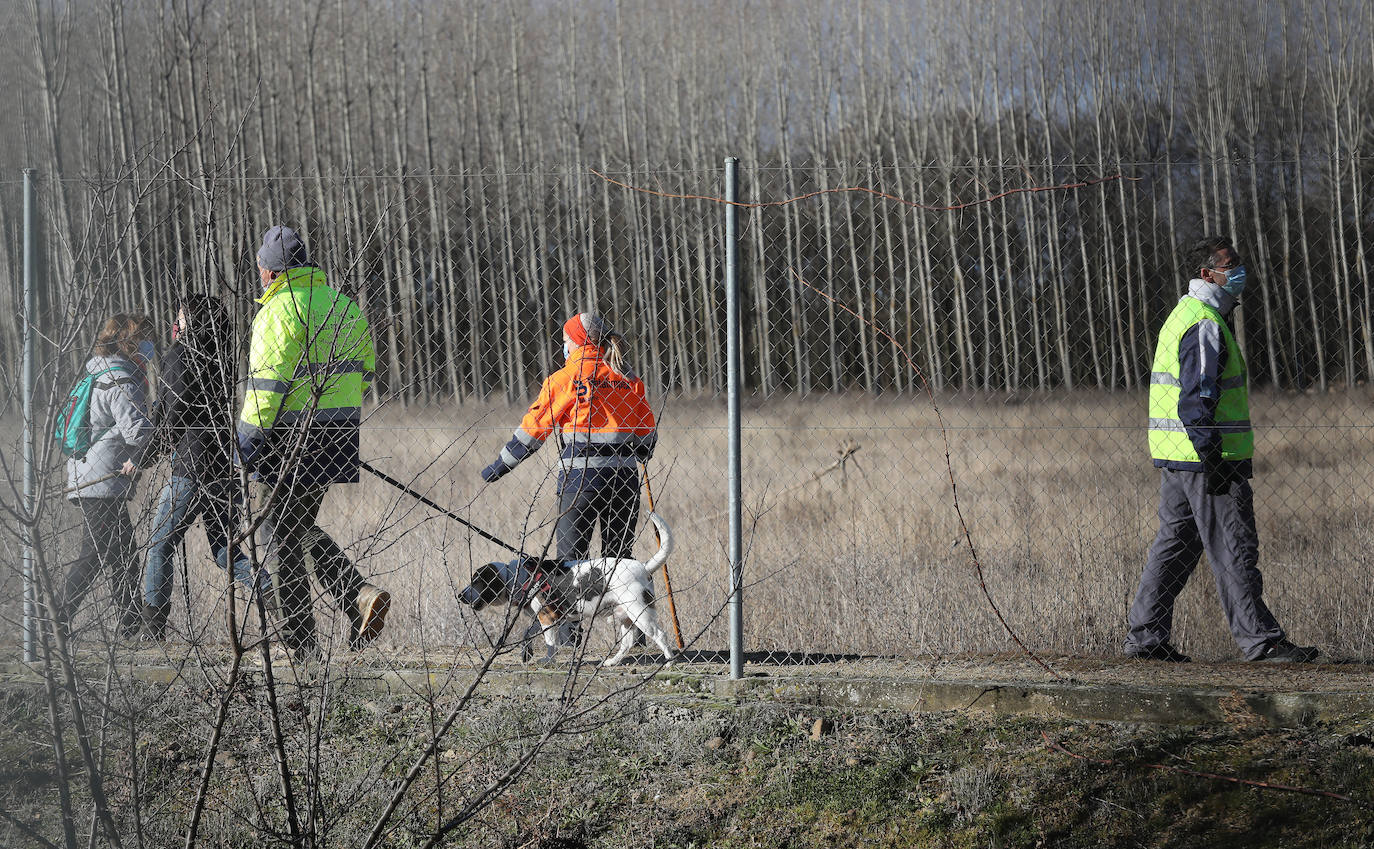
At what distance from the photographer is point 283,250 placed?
4.46 metres

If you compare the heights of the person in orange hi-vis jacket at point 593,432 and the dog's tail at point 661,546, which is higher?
the person in orange hi-vis jacket at point 593,432

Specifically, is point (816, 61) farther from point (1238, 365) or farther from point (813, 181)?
point (1238, 365)

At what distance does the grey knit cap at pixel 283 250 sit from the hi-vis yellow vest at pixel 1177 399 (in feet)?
11.3

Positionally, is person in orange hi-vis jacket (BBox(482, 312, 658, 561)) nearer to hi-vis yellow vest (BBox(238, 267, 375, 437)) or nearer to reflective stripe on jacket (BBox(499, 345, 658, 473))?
reflective stripe on jacket (BBox(499, 345, 658, 473))

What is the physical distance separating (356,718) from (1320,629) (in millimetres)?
4149

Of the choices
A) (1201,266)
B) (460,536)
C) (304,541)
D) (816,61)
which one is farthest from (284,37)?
(1201,266)

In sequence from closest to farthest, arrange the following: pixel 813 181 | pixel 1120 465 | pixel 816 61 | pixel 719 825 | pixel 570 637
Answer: pixel 719 825 < pixel 570 637 < pixel 1120 465 < pixel 813 181 < pixel 816 61

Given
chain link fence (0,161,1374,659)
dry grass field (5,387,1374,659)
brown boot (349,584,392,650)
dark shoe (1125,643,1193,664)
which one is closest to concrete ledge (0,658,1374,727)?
brown boot (349,584,392,650)

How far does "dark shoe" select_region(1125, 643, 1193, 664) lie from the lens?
15.0ft

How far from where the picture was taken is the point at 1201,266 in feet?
15.0

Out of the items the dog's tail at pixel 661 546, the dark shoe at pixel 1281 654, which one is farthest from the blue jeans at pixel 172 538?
the dark shoe at pixel 1281 654

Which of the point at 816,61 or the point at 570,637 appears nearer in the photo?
the point at 570,637

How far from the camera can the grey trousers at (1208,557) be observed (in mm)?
4379

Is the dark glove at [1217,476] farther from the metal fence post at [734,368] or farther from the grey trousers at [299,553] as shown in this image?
the grey trousers at [299,553]
